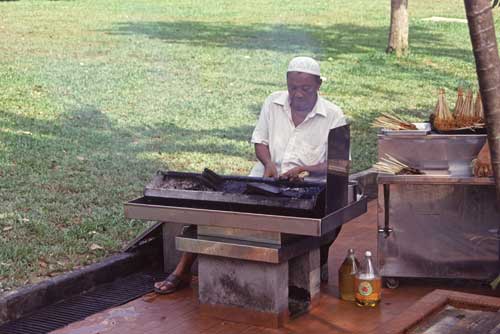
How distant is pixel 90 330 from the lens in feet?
18.5

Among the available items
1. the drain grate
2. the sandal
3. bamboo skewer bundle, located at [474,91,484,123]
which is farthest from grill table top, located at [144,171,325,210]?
bamboo skewer bundle, located at [474,91,484,123]

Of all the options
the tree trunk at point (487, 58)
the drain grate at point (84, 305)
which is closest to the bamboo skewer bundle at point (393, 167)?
the drain grate at point (84, 305)

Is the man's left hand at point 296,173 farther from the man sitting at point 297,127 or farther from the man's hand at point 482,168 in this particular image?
the man's hand at point 482,168

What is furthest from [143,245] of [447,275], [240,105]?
[240,105]

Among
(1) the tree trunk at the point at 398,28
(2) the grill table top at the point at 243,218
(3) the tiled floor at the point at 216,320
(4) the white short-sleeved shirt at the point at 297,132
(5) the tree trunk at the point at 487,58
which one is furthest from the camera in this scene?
(1) the tree trunk at the point at 398,28

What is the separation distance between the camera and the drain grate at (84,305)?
5.65 meters

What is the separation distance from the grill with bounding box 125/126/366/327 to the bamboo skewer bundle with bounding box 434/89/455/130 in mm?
789

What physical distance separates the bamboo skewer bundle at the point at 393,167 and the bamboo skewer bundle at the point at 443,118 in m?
0.35

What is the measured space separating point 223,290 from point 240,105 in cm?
701

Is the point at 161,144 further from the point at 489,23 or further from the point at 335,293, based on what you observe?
the point at 489,23

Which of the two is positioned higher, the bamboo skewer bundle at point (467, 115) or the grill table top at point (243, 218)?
the bamboo skewer bundle at point (467, 115)

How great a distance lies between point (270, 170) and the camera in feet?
21.5

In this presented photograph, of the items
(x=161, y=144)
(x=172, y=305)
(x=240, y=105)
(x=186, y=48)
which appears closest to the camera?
(x=172, y=305)

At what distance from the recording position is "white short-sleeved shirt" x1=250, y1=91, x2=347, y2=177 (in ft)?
21.6
